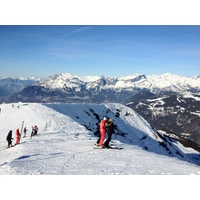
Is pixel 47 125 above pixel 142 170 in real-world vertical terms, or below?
below

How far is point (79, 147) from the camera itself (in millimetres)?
28281

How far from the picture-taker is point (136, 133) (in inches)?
3789

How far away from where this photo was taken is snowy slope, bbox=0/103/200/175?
58.6 feet

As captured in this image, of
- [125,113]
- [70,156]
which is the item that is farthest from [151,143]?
[70,156]

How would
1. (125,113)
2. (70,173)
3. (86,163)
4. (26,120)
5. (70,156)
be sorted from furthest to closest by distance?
(125,113), (26,120), (70,156), (86,163), (70,173)

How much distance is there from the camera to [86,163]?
19266mm

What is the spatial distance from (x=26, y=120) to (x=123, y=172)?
165ft

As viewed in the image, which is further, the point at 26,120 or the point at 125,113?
the point at 125,113

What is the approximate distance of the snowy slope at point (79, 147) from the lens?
17.9 meters

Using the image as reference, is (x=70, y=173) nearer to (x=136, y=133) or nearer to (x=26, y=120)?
(x=26, y=120)

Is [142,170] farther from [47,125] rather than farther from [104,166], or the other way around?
[47,125]

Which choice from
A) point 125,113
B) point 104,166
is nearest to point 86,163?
point 104,166

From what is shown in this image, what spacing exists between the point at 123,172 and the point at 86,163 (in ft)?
12.1
